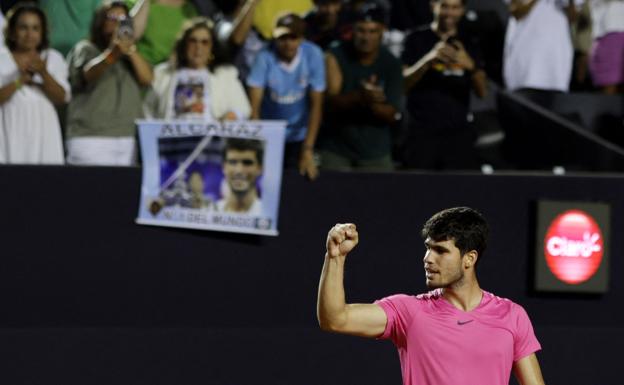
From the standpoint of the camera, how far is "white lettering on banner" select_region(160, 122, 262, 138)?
8234 millimetres

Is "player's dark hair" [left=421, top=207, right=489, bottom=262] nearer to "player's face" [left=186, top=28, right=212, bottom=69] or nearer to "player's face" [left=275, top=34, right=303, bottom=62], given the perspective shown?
"player's face" [left=186, top=28, right=212, bottom=69]

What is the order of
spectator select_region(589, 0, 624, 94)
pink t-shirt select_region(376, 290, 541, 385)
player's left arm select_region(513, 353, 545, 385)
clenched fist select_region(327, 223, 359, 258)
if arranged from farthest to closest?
1. spectator select_region(589, 0, 624, 94)
2. player's left arm select_region(513, 353, 545, 385)
3. pink t-shirt select_region(376, 290, 541, 385)
4. clenched fist select_region(327, 223, 359, 258)

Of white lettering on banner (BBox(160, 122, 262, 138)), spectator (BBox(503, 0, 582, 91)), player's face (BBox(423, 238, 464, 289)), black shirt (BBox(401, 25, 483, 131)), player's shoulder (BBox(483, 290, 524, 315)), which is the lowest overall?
player's shoulder (BBox(483, 290, 524, 315))

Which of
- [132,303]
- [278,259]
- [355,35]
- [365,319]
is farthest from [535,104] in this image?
[365,319]

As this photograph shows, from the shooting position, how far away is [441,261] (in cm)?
484

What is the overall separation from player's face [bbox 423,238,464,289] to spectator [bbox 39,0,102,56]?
4511 mm

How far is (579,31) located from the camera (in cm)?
1041

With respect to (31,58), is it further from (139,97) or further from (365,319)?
(365,319)

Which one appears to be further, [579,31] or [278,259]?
[579,31]

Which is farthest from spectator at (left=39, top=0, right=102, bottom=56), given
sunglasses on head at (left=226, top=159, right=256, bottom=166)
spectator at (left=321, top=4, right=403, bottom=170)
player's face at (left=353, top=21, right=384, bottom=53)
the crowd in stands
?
player's face at (left=353, top=21, right=384, bottom=53)

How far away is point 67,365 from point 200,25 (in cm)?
222

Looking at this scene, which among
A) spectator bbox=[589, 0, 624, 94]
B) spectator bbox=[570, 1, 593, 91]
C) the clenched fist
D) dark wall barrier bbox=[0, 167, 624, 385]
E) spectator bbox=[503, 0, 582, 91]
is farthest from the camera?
spectator bbox=[570, 1, 593, 91]

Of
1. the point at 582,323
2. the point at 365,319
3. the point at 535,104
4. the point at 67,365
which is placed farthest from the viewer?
the point at 535,104

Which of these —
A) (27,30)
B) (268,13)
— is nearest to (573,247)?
(268,13)
